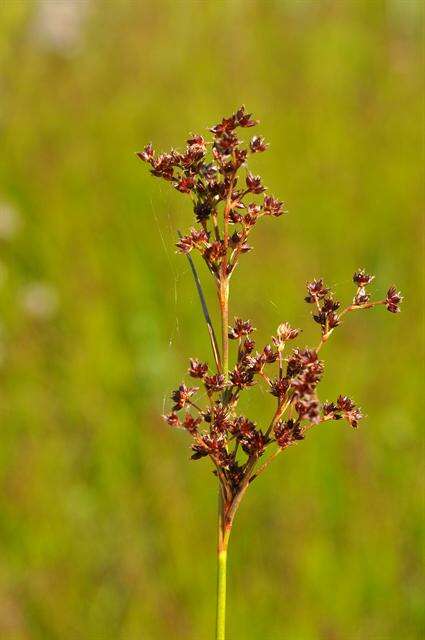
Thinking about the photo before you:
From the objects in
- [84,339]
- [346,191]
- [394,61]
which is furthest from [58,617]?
[394,61]

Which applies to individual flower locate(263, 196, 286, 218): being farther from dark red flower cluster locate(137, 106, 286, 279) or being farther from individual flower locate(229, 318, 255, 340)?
individual flower locate(229, 318, 255, 340)

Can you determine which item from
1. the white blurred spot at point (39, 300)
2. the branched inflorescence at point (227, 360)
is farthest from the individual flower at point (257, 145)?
the white blurred spot at point (39, 300)

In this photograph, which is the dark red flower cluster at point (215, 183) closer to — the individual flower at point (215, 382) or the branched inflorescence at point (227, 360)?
the branched inflorescence at point (227, 360)

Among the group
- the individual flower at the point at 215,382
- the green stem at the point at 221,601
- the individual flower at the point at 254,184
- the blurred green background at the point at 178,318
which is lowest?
the green stem at the point at 221,601

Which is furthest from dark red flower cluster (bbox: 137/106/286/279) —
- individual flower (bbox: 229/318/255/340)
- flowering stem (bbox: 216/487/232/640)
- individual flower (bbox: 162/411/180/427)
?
flowering stem (bbox: 216/487/232/640)

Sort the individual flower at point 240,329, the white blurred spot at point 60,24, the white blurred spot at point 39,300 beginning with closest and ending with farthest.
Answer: the individual flower at point 240,329 → the white blurred spot at point 39,300 → the white blurred spot at point 60,24

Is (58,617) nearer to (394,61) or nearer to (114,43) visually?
(114,43)

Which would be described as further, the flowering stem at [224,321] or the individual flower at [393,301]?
the individual flower at [393,301]
